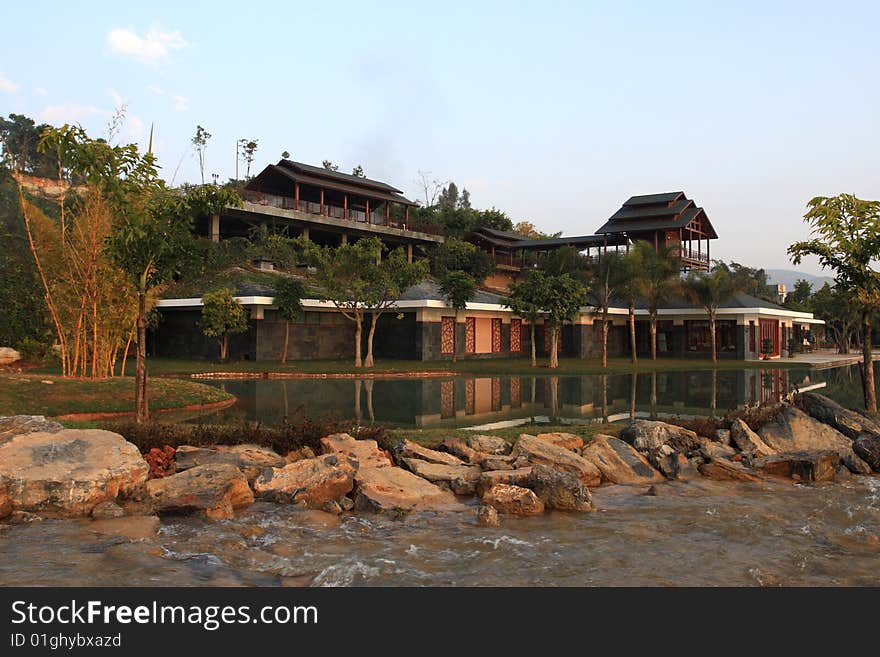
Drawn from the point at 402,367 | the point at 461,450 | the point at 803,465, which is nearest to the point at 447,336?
the point at 402,367

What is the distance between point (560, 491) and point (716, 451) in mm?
3543

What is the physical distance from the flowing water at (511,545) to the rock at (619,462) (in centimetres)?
39

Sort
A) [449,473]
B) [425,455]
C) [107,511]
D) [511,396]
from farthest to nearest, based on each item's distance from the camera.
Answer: [511,396] → [425,455] → [449,473] → [107,511]

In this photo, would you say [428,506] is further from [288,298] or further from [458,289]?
[458,289]

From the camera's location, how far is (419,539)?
21.2ft

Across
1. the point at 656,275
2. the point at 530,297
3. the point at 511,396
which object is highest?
the point at 656,275

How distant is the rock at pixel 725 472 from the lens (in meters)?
9.02

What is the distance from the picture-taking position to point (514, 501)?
24.4 ft

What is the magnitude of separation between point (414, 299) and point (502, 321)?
273 inches

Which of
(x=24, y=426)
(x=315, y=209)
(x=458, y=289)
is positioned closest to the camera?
(x=24, y=426)

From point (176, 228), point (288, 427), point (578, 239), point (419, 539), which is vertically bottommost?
point (419, 539)
